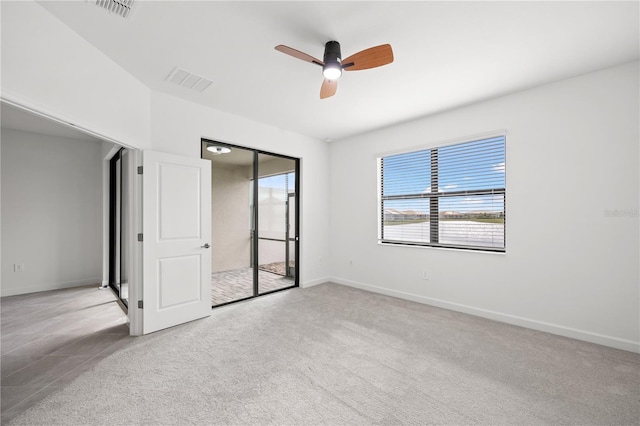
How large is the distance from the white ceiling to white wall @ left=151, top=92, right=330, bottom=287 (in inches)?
10.7

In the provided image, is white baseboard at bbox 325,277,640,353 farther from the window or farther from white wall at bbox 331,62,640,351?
the window

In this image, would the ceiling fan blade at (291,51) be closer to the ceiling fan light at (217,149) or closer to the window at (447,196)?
the ceiling fan light at (217,149)

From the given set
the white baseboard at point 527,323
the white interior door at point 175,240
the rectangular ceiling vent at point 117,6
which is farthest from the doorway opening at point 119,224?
the white baseboard at point 527,323

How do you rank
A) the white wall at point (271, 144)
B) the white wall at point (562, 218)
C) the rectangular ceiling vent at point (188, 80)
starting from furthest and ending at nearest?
the white wall at point (271, 144) → the rectangular ceiling vent at point (188, 80) → the white wall at point (562, 218)

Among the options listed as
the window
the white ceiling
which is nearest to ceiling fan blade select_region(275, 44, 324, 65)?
the white ceiling

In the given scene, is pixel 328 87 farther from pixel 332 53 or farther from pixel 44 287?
pixel 44 287

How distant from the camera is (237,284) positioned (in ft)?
14.8

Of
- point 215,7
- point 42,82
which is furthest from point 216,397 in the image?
point 215,7

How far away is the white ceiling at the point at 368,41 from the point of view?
1.96 metres

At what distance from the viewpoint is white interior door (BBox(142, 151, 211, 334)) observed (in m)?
3.01

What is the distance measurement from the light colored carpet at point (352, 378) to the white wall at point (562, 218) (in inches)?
12.7

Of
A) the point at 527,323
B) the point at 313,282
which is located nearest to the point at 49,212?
the point at 313,282

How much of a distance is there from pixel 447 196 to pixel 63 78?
4.37m

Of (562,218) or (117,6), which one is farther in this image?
(562,218)
